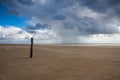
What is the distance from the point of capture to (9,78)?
7.94 metres

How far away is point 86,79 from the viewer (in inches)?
300

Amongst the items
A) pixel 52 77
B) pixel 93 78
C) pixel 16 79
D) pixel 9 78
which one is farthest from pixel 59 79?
pixel 9 78

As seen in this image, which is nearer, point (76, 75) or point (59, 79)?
point (59, 79)

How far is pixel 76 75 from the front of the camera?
838cm

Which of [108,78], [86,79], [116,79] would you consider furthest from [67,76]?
[116,79]

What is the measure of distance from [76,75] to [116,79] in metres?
2.70

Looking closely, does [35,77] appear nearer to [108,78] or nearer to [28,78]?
[28,78]

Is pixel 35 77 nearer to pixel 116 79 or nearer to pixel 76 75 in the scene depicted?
pixel 76 75

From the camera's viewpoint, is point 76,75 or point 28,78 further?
point 76,75

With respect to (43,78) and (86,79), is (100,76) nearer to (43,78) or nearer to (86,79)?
(86,79)

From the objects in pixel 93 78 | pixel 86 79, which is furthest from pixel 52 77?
pixel 93 78

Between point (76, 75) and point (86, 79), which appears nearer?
point (86, 79)

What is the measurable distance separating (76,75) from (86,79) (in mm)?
944

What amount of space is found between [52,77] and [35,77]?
4.01 ft
